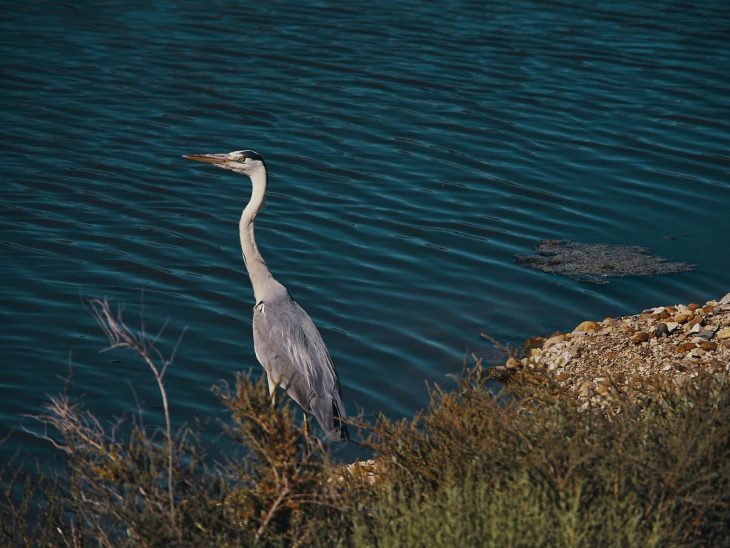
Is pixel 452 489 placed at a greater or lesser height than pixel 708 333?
greater

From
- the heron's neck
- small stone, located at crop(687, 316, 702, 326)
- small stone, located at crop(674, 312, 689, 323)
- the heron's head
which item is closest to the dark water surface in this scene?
the heron's neck

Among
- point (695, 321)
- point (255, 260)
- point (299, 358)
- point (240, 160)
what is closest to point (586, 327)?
point (695, 321)

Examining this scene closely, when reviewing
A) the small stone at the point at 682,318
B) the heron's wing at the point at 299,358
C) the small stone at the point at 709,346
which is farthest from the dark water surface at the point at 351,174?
the small stone at the point at 709,346

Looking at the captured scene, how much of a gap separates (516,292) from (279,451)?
5919 millimetres

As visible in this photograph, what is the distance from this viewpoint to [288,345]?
24.4 feet

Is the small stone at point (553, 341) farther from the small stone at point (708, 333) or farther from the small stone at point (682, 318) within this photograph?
the small stone at point (708, 333)

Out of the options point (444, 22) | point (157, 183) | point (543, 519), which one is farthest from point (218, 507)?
point (444, 22)

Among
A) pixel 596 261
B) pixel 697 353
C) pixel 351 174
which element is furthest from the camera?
pixel 351 174

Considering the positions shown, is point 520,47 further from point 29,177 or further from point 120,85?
point 29,177

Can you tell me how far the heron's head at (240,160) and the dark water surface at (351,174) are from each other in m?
1.59

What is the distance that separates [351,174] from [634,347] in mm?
5195

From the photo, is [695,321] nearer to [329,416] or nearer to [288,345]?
[329,416]

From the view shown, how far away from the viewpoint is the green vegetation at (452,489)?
13.7 ft

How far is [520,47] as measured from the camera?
16.7 meters
